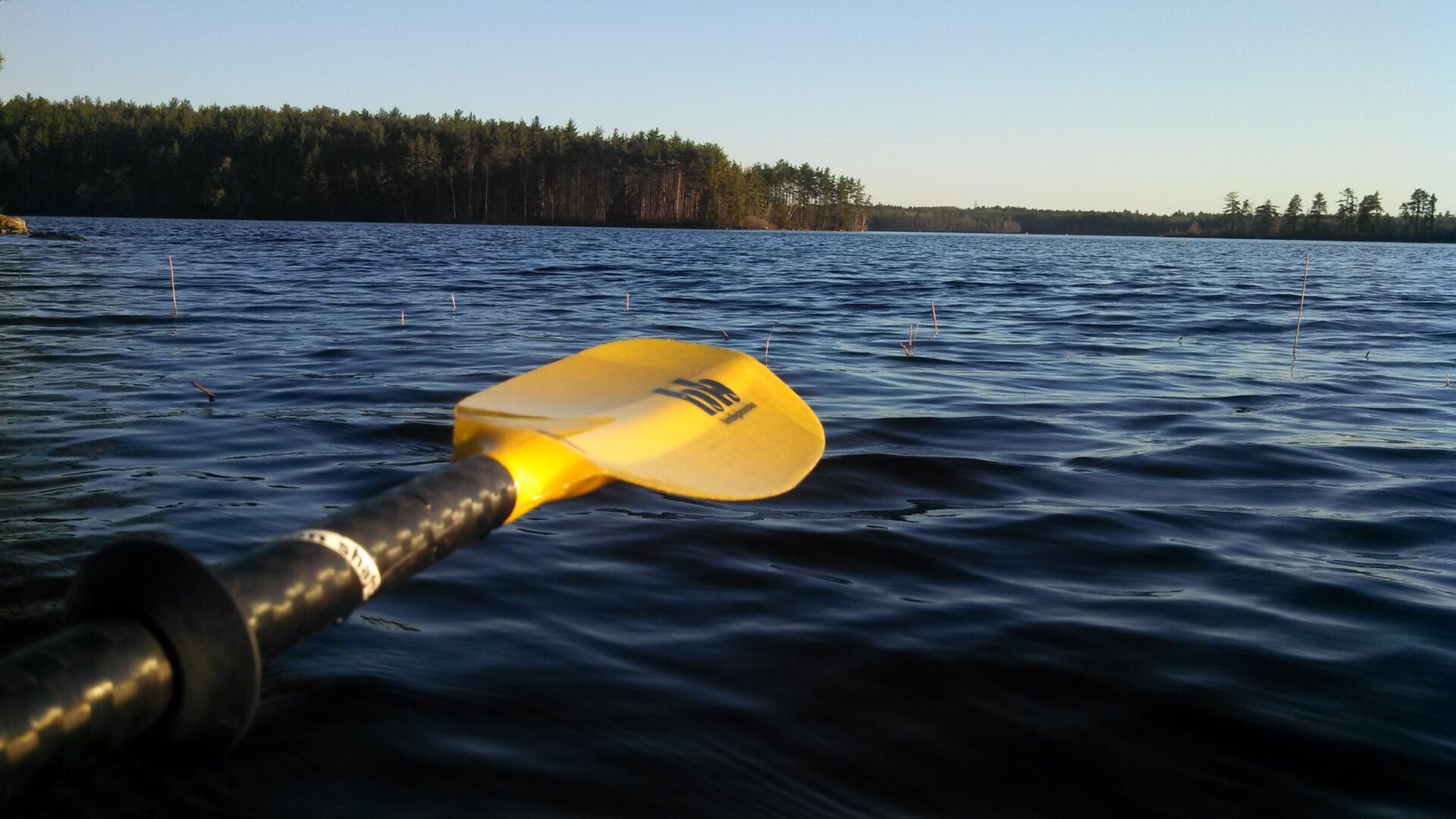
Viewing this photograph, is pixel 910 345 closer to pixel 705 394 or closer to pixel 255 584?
pixel 705 394

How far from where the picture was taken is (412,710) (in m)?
1.94

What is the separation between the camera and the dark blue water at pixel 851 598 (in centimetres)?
175

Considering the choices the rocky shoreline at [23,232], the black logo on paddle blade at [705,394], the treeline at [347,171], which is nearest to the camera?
the black logo on paddle blade at [705,394]

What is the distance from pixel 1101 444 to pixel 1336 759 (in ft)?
9.59

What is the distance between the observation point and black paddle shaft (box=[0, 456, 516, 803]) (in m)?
0.91

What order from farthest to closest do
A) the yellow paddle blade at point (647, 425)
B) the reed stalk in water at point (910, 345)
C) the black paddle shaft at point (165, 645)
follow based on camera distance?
the reed stalk in water at point (910, 345)
the yellow paddle blade at point (647, 425)
the black paddle shaft at point (165, 645)

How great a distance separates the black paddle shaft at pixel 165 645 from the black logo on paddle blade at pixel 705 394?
138 cm

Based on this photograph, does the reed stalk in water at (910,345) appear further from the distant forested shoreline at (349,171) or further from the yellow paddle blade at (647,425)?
the distant forested shoreline at (349,171)

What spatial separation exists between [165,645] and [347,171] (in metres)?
95.2

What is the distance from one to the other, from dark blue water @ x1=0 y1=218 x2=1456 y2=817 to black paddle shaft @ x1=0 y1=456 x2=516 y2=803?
34cm

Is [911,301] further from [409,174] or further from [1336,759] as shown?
[409,174]

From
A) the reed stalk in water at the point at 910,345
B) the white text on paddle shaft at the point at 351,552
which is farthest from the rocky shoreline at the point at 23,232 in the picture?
the white text on paddle shaft at the point at 351,552

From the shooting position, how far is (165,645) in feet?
3.30

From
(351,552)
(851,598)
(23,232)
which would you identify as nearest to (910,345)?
(851,598)
